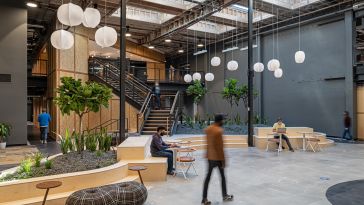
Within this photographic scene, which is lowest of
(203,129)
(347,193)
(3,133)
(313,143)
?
(347,193)

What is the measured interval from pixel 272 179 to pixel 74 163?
4231mm

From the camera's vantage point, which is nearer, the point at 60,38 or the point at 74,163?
the point at 74,163

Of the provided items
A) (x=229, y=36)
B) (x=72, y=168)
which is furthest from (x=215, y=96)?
(x=72, y=168)

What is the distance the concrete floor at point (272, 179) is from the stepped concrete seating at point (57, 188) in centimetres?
91

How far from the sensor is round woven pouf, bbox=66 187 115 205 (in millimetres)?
4012

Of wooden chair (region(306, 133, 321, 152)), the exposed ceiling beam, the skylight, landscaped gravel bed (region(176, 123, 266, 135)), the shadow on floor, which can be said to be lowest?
the shadow on floor

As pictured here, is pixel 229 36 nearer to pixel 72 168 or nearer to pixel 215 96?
pixel 215 96

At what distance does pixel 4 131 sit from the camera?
10125 mm

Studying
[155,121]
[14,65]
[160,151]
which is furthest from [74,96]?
[155,121]

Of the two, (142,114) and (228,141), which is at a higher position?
(142,114)

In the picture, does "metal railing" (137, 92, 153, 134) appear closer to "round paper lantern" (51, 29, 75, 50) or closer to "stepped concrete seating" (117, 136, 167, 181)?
"stepped concrete seating" (117, 136, 167, 181)

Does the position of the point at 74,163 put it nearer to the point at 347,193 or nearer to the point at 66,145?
the point at 66,145

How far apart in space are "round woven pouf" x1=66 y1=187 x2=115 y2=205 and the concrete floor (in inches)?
32.7

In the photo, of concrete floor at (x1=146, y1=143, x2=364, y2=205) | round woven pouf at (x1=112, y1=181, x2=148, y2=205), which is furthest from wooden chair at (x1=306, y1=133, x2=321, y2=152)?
round woven pouf at (x1=112, y1=181, x2=148, y2=205)
